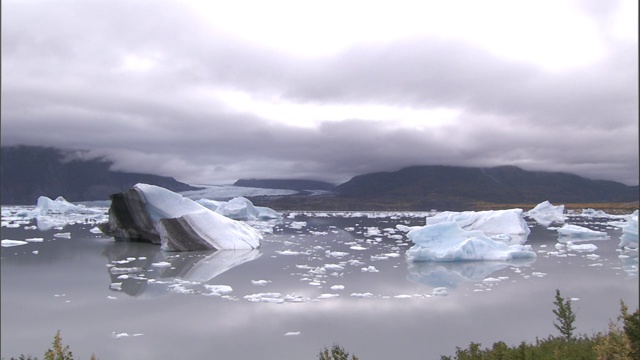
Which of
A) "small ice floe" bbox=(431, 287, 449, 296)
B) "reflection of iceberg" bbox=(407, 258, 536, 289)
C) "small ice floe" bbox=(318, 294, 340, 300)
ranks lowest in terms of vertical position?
"reflection of iceberg" bbox=(407, 258, 536, 289)

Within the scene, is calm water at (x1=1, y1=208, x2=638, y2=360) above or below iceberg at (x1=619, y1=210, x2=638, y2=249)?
below

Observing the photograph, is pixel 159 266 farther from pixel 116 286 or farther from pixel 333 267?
pixel 333 267

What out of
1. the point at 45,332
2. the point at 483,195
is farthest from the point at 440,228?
the point at 483,195

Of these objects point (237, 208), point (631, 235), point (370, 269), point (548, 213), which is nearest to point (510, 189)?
point (548, 213)

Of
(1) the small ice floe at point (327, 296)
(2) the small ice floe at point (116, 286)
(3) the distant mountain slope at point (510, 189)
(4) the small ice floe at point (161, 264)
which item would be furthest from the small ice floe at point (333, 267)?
(3) the distant mountain slope at point (510, 189)

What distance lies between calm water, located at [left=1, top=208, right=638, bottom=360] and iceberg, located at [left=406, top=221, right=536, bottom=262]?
0.72 m

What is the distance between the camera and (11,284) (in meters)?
12.2

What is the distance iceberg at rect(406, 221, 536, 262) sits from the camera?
18.0 metres

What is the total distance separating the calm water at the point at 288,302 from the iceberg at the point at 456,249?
2.36ft

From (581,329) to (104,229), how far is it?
23.9m

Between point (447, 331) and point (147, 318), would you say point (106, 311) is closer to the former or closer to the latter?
point (147, 318)

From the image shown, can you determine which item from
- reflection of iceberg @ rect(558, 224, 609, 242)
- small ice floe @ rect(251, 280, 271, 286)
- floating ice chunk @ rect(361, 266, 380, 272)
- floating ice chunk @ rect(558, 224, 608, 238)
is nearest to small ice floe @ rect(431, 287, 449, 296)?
floating ice chunk @ rect(361, 266, 380, 272)

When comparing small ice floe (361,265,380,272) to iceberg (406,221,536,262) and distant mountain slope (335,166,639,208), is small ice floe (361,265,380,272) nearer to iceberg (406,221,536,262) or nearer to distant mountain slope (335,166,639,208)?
iceberg (406,221,536,262)

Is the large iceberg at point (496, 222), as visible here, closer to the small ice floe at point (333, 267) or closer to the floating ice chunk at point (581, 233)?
the floating ice chunk at point (581, 233)
